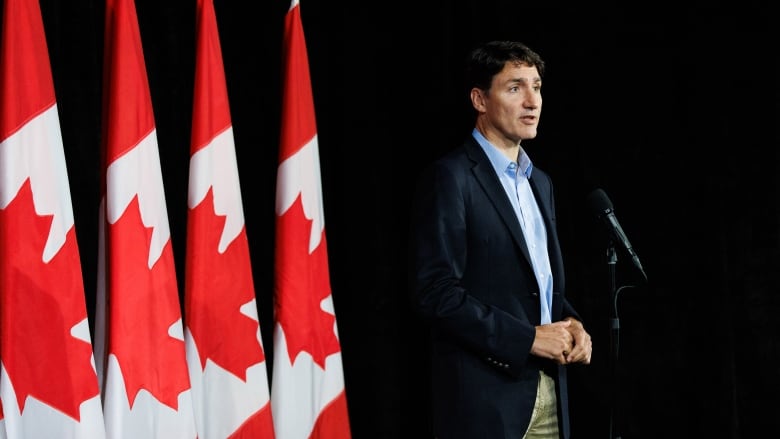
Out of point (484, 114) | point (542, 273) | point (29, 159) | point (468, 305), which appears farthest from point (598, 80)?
point (29, 159)

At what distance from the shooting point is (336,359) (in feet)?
10.4

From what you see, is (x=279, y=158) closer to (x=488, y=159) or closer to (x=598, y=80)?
(x=488, y=159)

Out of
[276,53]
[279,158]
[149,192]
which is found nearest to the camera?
[149,192]

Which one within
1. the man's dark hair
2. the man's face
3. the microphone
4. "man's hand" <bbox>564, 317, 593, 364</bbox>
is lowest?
Answer: "man's hand" <bbox>564, 317, 593, 364</bbox>

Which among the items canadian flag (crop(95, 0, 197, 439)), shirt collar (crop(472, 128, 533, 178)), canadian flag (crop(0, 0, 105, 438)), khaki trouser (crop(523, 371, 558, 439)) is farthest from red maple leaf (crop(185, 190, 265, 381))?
khaki trouser (crop(523, 371, 558, 439))

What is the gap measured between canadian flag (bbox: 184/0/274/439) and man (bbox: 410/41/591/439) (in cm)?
80

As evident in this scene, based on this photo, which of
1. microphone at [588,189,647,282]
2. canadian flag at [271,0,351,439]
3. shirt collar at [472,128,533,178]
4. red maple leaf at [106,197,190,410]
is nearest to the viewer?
microphone at [588,189,647,282]

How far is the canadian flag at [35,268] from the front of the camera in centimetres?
238

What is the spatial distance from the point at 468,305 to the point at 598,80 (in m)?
1.79

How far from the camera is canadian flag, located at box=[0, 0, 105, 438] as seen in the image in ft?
7.82

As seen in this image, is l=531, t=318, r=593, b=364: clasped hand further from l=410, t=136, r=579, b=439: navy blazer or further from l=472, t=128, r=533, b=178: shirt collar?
l=472, t=128, r=533, b=178: shirt collar

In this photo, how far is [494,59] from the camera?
2.54 meters

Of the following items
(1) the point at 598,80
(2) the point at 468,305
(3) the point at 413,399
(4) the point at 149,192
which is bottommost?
(3) the point at 413,399

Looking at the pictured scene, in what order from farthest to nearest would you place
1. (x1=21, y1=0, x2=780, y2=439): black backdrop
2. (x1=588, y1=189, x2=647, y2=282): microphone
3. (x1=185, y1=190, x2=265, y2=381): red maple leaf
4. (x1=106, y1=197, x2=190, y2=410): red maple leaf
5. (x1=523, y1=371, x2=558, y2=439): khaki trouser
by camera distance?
1. (x1=21, y1=0, x2=780, y2=439): black backdrop
2. (x1=185, y1=190, x2=265, y2=381): red maple leaf
3. (x1=106, y1=197, x2=190, y2=410): red maple leaf
4. (x1=523, y1=371, x2=558, y2=439): khaki trouser
5. (x1=588, y1=189, x2=647, y2=282): microphone
